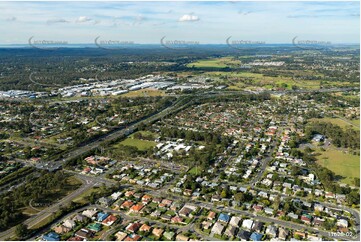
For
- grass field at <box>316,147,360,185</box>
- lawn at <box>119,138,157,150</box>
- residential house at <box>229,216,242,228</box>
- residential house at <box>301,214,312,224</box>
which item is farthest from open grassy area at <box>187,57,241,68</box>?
residential house at <box>229,216,242,228</box>

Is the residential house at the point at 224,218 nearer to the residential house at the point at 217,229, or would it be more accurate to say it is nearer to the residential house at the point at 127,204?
the residential house at the point at 217,229

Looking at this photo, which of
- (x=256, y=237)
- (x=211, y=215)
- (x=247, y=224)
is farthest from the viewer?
(x=211, y=215)

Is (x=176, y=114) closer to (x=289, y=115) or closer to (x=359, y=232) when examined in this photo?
(x=289, y=115)

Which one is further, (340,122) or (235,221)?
(340,122)

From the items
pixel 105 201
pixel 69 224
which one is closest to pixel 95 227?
pixel 69 224

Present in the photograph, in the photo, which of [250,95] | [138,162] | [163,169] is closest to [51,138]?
[138,162]

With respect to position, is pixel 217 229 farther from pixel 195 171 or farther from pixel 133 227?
pixel 195 171
